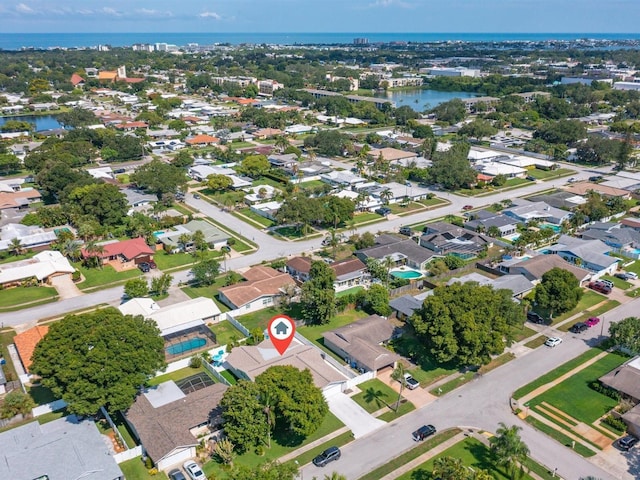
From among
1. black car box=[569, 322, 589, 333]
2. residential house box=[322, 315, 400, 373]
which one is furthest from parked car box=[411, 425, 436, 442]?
black car box=[569, 322, 589, 333]

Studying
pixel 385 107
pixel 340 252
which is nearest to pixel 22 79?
pixel 385 107

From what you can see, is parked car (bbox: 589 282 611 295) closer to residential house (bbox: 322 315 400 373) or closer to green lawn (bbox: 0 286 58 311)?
residential house (bbox: 322 315 400 373)

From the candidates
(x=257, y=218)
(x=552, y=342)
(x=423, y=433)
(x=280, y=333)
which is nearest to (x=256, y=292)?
(x=280, y=333)

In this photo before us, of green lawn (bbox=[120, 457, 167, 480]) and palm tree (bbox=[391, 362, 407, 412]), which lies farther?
palm tree (bbox=[391, 362, 407, 412])

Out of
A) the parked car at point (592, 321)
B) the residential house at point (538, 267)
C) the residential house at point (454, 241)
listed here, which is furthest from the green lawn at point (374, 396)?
the residential house at point (454, 241)

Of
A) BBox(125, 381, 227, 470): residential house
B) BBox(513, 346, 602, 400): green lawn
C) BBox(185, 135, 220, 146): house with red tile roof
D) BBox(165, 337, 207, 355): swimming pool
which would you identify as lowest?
BBox(513, 346, 602, 400): green lawn

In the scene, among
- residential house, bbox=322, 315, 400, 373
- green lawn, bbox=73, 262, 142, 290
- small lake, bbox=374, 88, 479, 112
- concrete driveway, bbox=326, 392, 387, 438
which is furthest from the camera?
small lake, bbox=374, 88, 479, 112

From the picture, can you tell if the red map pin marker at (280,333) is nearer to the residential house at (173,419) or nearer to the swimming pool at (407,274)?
the residential house at (173,419)
